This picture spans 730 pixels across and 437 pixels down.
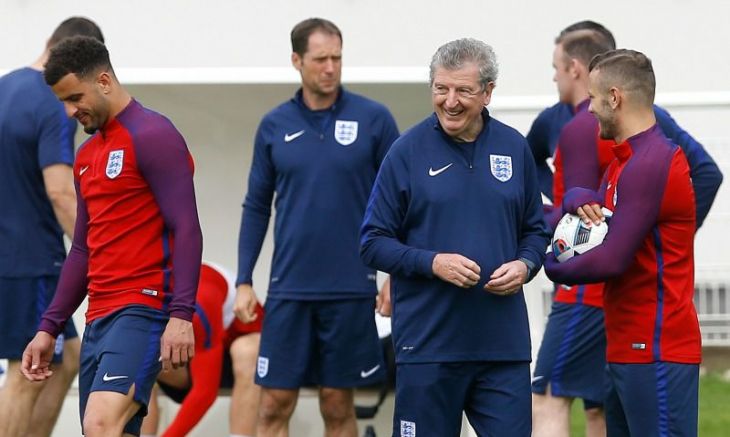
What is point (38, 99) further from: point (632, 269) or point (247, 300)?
point (632, 269)

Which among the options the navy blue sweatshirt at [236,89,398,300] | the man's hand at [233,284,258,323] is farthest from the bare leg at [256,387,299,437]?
the navy blue sweatshirt at [236,89,398,300]

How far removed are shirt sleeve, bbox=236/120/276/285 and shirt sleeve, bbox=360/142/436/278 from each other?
5.51ft

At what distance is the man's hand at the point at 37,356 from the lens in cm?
519

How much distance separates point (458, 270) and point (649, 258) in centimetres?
70

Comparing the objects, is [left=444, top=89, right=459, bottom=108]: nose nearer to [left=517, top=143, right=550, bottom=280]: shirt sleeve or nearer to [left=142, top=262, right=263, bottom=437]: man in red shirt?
[left=517, top=143, right=550, bottom=280]: shirt sleeve

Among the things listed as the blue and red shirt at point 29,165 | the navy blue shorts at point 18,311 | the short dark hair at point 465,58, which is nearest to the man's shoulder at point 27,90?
the blue and red shirt at point 29,165

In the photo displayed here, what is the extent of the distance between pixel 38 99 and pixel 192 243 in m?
1.65

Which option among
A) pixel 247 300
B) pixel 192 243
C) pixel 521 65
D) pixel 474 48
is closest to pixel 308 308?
pixel 247 300

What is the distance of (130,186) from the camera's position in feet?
16.2

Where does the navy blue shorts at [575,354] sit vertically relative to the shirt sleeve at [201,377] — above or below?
above

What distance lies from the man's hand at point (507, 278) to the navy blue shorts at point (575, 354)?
4.05 ft

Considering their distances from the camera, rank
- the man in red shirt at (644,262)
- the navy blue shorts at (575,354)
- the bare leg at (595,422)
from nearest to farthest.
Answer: the man in red shirt at (644,262)
the navy blue shorts at (575,354)
the bare leg at (595,422)

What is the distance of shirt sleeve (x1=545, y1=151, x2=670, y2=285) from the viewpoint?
15.2ft

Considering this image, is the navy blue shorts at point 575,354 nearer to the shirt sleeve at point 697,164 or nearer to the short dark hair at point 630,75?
the shirt sleeve at point 697,164
